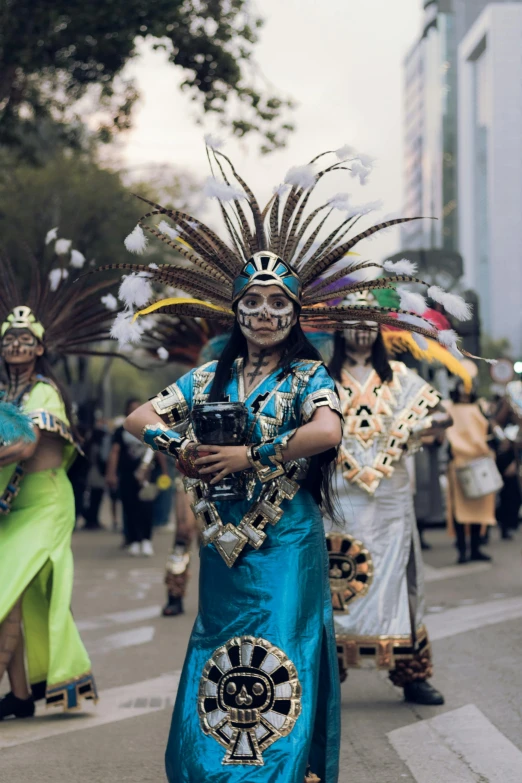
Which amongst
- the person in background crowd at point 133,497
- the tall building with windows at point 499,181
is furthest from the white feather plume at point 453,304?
the tall building with windows at point 499,181

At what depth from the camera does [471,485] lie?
13.2m

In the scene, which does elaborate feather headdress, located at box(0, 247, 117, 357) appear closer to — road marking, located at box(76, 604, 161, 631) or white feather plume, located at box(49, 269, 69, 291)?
white feather plume, located at box(49, 269, 69, 291)

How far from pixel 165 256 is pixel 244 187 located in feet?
76.0

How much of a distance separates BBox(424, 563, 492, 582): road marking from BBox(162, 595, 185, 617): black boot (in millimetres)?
2714

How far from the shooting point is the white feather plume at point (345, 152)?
4828 mm

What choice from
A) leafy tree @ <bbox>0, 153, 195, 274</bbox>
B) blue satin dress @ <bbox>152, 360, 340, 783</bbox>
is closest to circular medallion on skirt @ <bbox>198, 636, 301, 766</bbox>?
blue satin dress @ <bbox>152, 360, 340, 783</bbox>

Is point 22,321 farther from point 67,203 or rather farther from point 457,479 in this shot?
point 67,203

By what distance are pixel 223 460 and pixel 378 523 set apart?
8.80ft

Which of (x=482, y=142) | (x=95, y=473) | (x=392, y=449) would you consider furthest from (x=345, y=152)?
(x=482, y=142)

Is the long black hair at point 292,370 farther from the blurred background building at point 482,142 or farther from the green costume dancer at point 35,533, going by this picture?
the blurred background building at point 482,142

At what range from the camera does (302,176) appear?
4.69 m

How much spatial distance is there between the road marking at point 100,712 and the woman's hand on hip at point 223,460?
7.52 feet

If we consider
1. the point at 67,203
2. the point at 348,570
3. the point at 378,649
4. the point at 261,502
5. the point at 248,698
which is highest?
the point at 67,203

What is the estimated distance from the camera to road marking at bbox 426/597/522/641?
29.0 feet
